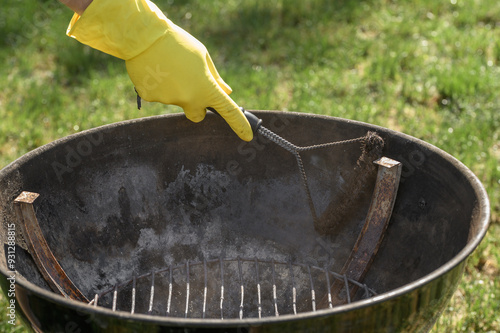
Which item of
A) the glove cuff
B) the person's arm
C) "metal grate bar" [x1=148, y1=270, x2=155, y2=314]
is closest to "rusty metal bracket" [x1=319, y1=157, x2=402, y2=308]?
"metal grate bar" [x1=148, y1=270, x2=155, y2=314]

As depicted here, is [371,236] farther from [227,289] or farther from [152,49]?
[152,49]

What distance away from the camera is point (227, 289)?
1912mm

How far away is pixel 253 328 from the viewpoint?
106cm

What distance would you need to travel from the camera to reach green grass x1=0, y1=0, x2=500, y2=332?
330 cm

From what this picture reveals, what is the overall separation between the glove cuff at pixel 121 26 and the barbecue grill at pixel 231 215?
368 millimetres

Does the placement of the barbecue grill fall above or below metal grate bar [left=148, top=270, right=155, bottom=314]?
above

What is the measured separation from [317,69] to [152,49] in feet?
8.37

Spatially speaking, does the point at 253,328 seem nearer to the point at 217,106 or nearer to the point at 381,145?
the point at 217,106

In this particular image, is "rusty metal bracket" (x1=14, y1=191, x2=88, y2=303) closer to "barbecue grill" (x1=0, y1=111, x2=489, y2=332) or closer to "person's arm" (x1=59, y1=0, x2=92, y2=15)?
"barbecue grill" (x1=0, y1=111, x2=489, y2=332)

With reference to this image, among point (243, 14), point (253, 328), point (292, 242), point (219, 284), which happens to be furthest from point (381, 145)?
point (243, 14)

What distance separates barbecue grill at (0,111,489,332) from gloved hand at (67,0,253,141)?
0.26 meters

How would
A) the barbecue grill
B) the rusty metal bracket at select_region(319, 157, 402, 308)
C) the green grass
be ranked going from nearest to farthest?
the barbecue grill < the rusty metal bracket at select_region(319, 157, 402, 308) < the green grass

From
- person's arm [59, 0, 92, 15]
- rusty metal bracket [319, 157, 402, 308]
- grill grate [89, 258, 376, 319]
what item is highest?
person's arm [59, 0, 92, 15]

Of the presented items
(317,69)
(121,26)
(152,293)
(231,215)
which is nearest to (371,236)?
(231,215)
